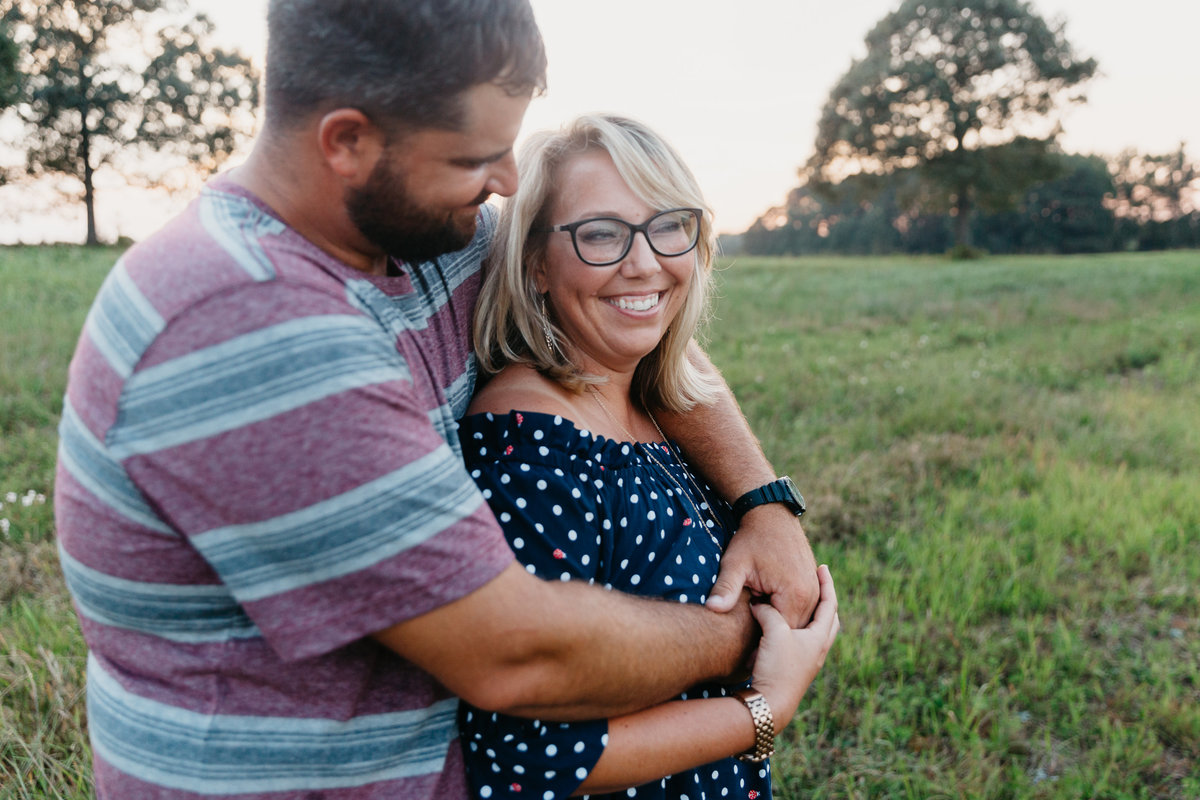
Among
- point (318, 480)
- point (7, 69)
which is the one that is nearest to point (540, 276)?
point (318, 480)

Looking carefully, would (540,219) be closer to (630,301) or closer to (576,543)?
(630,301)

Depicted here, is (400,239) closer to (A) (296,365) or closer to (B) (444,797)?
(A) (296,365)

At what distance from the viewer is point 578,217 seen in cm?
197

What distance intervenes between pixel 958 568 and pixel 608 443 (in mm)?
2888

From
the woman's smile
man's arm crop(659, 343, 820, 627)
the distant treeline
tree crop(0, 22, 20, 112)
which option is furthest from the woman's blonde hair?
the distant treeline

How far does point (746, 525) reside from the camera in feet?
6.90

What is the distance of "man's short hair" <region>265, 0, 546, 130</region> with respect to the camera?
117 cm

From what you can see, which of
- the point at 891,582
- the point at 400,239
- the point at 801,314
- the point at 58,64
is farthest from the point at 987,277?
the point at 58,64

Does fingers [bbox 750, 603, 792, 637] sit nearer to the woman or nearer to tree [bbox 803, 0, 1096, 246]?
the woman

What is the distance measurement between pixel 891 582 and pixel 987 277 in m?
16.2

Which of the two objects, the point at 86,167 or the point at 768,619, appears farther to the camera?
the point at 86,167

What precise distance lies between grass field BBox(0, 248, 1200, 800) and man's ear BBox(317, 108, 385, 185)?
1.95 m

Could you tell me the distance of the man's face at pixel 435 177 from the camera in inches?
49.6

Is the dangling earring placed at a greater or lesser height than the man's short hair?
lesser
